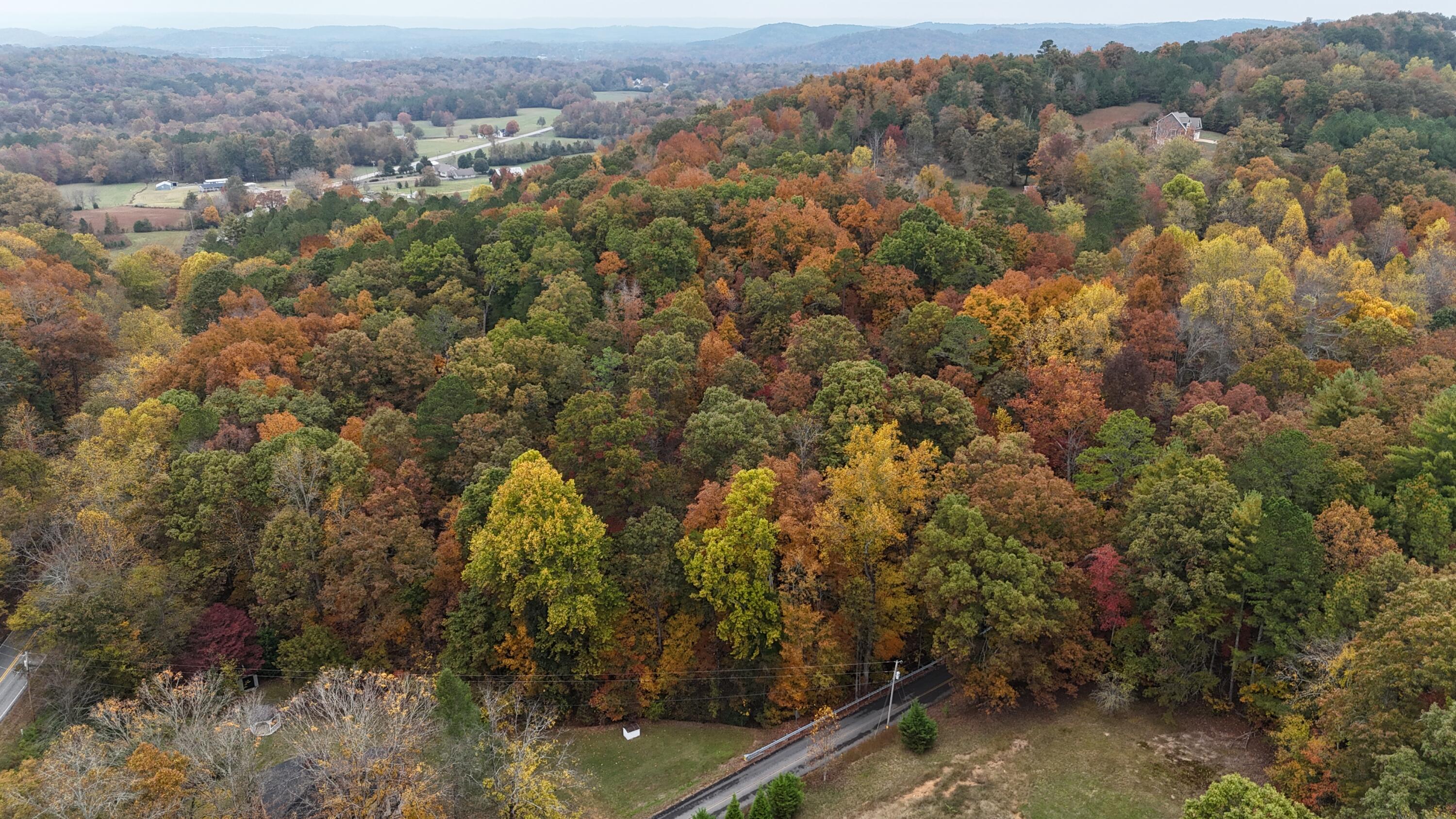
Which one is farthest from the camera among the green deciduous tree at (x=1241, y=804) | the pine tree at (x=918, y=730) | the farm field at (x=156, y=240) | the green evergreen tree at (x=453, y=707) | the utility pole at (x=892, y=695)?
the farm field at (x=156, y=240)

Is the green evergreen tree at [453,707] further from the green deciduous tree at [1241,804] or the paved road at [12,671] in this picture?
the green deciduous tree at [1241,804]

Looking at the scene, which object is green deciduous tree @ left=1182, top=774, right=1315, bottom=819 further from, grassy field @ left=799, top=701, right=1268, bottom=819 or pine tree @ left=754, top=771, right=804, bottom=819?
pine tree @ left=754, top=771, right=804, bottom=819

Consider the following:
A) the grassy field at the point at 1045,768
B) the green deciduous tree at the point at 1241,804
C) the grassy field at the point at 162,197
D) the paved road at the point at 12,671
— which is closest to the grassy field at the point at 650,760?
the grassy field at the point at 1045,768

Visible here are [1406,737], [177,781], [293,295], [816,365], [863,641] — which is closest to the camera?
[1406,737]

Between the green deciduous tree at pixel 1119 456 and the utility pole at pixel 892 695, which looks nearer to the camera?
the utility pole at pixel 892 695

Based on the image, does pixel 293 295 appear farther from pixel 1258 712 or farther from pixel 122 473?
pixel 1258 712

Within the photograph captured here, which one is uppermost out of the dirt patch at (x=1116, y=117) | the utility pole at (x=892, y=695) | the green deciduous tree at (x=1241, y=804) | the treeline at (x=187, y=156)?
the dirt patch at (x=1116, y=117)

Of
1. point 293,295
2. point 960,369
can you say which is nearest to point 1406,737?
point 960,369
